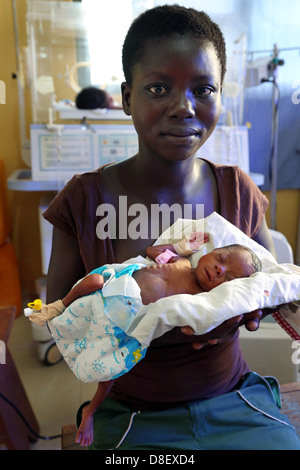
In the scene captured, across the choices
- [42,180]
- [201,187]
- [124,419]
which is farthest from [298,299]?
[42,180]

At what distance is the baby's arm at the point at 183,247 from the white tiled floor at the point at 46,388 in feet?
3.21

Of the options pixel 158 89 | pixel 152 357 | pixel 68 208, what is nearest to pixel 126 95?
pixel 158 89

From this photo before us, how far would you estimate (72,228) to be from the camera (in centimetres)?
81

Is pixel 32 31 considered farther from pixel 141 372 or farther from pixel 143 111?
pixel 141 372

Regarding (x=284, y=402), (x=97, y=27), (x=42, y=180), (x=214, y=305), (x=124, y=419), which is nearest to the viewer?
(x=214, y=305)

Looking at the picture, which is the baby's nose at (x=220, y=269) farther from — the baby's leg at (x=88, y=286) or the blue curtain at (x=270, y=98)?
the blue curtain at (x=270, y=98)

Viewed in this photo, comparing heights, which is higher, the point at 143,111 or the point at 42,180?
the point at 143,111

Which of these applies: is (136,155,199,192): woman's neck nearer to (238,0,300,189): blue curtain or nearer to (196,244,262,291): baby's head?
(196,244,262,291): baby's head

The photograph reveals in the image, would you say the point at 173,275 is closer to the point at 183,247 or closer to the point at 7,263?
the point at 183,247

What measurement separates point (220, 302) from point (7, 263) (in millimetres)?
1829

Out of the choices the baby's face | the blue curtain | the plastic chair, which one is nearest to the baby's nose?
Answer: the baby's face

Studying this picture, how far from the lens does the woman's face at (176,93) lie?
62 cm

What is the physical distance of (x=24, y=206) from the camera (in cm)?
238

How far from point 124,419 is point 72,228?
0.39 m
